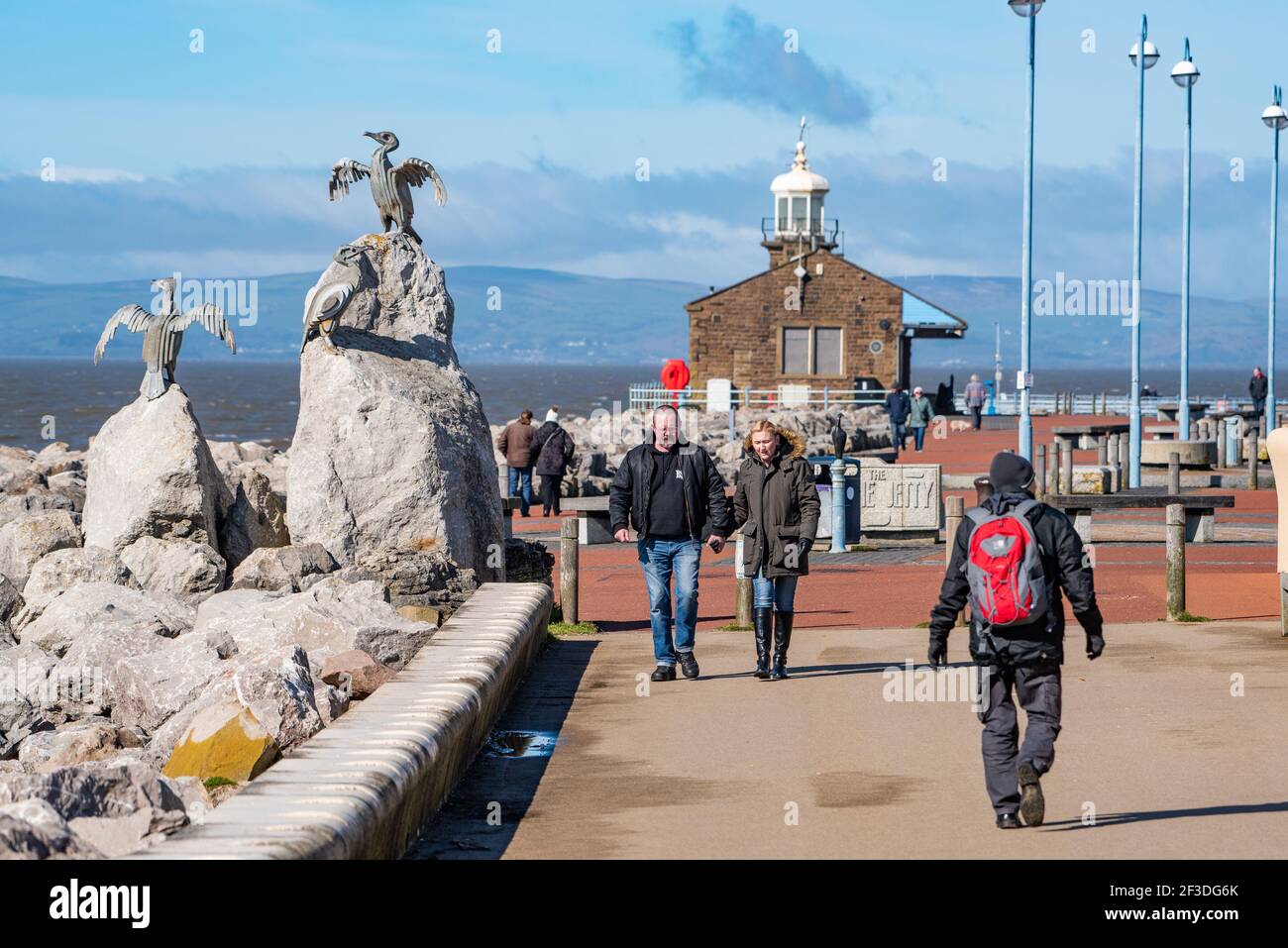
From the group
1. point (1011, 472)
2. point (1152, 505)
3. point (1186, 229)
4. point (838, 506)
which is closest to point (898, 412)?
point (1186, 229)

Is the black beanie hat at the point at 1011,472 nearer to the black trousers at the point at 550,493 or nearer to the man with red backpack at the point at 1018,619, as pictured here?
the man with red backpack at the point at 1018,619

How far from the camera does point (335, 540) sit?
1266 cm

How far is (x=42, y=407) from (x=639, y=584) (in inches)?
3035

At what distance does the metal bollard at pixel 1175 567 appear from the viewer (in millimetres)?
12875

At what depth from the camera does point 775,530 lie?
10.5 metres

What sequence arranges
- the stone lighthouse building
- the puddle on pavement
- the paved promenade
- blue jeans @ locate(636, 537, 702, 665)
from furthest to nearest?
the stone lighthouse building, blue jeans @ locate(636, 537, 702, 665), the puddle on pavement, the paved promenade

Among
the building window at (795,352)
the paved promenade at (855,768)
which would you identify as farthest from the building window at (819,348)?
the paved promenade at (855,768)

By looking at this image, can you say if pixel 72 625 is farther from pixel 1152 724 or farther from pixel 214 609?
pixel 1152 724

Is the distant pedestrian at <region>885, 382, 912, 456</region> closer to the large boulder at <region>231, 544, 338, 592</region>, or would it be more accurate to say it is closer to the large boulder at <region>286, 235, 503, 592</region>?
the large boulder at <region>286, 235, 503, 592</region>

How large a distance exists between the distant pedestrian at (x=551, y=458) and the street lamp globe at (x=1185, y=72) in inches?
485

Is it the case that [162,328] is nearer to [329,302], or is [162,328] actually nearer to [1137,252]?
[329,302]

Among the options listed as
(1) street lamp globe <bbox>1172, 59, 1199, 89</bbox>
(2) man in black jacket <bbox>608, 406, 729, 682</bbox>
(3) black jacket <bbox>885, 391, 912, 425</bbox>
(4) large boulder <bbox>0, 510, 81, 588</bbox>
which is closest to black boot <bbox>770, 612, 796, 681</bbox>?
(2) man in black jacket <bbox>608, 406, 729, 682</bbox>

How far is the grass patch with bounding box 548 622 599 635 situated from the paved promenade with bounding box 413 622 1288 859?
114 cm

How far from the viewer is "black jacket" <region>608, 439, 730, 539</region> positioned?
10617mm
